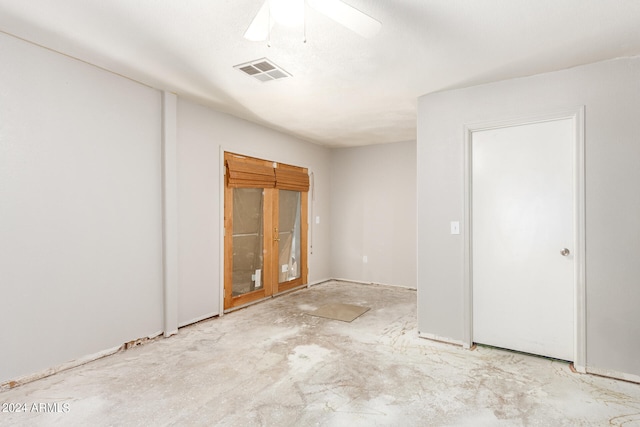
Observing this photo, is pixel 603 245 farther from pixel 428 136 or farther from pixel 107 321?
pixel 107 321

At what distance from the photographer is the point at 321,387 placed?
2.42 m

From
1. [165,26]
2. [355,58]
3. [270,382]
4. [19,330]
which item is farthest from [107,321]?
[355,58]

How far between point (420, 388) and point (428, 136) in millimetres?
2202

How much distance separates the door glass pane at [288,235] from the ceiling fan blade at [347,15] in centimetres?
352

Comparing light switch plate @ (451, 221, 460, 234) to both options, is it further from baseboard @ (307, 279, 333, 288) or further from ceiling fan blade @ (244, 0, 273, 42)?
baseboard @ (307, 279, 333, 288)

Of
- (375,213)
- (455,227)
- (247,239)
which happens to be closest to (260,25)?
(455,227)

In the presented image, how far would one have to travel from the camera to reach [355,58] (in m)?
2.66

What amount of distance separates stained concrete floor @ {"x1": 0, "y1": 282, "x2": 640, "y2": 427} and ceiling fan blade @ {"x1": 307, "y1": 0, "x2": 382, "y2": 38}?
2.16 m

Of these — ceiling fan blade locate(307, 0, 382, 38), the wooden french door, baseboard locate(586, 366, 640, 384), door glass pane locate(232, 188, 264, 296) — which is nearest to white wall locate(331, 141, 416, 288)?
the wooden french door

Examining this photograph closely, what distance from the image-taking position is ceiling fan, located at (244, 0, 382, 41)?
161cm

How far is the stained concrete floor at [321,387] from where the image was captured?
2.07 meters

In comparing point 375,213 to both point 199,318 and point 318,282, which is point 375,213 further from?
point 199,318

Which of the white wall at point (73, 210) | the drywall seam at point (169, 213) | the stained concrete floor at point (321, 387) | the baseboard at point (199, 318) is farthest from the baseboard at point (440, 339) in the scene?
the white wall at point (73, 210)

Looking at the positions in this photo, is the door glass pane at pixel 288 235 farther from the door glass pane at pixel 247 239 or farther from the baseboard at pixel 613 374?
the baseboard at pixel 613 374
